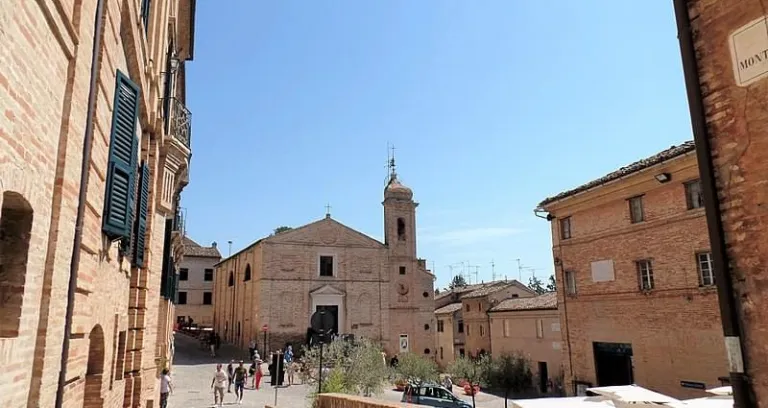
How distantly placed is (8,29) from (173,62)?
→ 426 inches

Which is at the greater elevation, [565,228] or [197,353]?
[565,228]

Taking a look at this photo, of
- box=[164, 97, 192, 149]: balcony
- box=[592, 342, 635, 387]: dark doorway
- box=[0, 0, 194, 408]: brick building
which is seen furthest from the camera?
box=[592, 342, 635, 387]: dark doorway

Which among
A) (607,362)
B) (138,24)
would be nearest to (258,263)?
(607,362)

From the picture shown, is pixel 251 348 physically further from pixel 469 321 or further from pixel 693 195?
pixel 693 195

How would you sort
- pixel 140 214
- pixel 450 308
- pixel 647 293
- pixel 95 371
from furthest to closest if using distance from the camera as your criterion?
pixel 450 308
pixel 647 293
pixel 140 214
pixel 95 371

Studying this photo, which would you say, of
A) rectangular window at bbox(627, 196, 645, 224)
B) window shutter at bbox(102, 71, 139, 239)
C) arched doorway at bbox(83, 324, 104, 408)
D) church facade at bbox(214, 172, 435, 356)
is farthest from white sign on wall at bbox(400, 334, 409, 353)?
window shutter at bbox(102, 71, 139, 239)

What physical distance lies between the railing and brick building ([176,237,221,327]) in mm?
47579

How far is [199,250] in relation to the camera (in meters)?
60.2

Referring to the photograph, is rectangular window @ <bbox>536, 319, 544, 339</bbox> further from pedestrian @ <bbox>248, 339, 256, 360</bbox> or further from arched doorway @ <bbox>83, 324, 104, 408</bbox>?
arched doorway @ <bbox>83, 324, 104, 408</bbox>

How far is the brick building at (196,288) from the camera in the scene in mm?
57156

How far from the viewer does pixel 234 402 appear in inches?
812

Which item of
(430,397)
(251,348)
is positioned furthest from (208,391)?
(251,348)

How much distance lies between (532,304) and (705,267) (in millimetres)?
18293

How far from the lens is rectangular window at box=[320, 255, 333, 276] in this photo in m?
43.0
